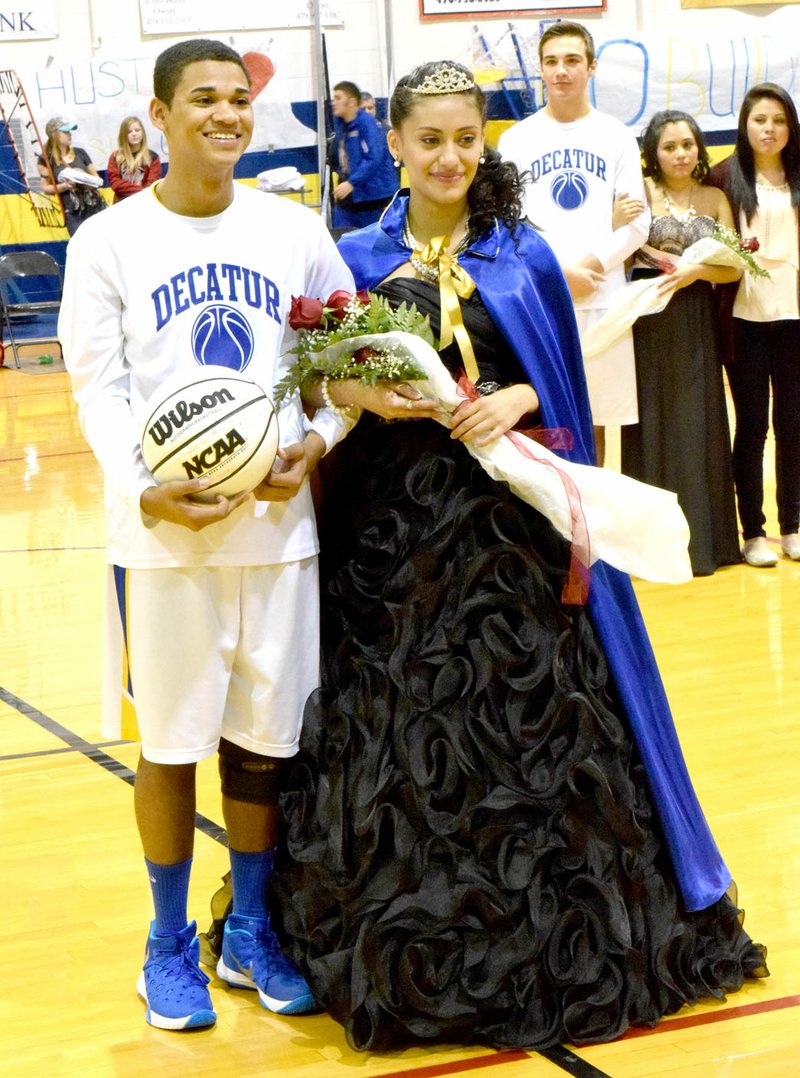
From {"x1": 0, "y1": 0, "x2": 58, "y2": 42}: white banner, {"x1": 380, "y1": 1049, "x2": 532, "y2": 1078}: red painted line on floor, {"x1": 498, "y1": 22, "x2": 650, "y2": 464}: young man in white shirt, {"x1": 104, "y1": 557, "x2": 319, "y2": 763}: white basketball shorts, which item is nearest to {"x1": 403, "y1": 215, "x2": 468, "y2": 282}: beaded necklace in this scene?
{"x1": 104, "y1": 557, "x2": 319, "y2": 763}: white basketball shorts

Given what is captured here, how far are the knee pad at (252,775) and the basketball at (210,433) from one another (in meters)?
0.57

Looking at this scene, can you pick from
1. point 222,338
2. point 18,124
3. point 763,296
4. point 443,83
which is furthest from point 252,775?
point 18,124

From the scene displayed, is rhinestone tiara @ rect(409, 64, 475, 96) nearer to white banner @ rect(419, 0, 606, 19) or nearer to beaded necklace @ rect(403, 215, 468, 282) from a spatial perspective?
beaded necklace @ rect(403, 215, 468, 282)

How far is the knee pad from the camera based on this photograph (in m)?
3.00

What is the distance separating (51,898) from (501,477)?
1560 mm

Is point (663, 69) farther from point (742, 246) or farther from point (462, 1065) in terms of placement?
point (462, 1065)

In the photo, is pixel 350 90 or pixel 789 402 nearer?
pixel 789 402

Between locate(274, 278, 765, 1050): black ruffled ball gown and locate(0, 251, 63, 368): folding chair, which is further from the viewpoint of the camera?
locate(0, 251, 63, 368): folding chair

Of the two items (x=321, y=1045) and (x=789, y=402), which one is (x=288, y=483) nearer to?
(x=321, y=1045)

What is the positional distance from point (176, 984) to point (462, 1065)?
23.4 inches

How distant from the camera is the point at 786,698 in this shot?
15.9 ft

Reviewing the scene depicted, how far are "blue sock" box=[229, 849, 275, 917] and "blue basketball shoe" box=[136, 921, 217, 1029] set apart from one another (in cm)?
10

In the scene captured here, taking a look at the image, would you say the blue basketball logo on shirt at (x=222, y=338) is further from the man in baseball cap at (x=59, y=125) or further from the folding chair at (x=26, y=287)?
the man in baseball cap at (x=59, y=125)

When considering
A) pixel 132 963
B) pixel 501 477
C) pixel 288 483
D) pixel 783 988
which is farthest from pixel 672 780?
pixel 132 963
